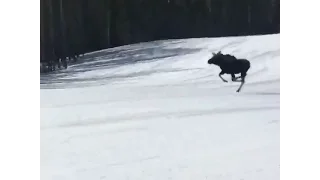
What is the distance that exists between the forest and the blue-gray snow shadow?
2 cm

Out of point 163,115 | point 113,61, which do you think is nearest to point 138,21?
point 113,61

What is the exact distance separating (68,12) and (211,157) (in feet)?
1.66

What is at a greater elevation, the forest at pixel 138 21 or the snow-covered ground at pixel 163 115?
the forest at pixel 138 21

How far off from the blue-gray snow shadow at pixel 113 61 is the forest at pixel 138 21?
0.07 ft

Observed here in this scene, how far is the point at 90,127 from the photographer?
1087mm

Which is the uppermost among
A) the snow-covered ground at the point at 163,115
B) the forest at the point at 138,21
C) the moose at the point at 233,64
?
the forest at the point at 138,21

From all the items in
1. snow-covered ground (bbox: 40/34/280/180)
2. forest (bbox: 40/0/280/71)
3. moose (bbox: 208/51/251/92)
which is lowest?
snow-covered ground (bbox: 40/34/280/180)

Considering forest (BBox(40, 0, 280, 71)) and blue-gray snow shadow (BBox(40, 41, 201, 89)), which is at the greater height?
forest (BBox(40, 0, 280, 71))

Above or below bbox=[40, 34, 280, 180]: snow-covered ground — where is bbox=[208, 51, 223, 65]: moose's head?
above

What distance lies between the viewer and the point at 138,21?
1.11 metres

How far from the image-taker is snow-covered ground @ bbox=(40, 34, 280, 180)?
108 centimetres

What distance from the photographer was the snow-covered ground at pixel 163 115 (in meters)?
1.08

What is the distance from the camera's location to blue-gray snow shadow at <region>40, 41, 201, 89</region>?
1110 mm

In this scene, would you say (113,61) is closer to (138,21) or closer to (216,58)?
(138,21)
